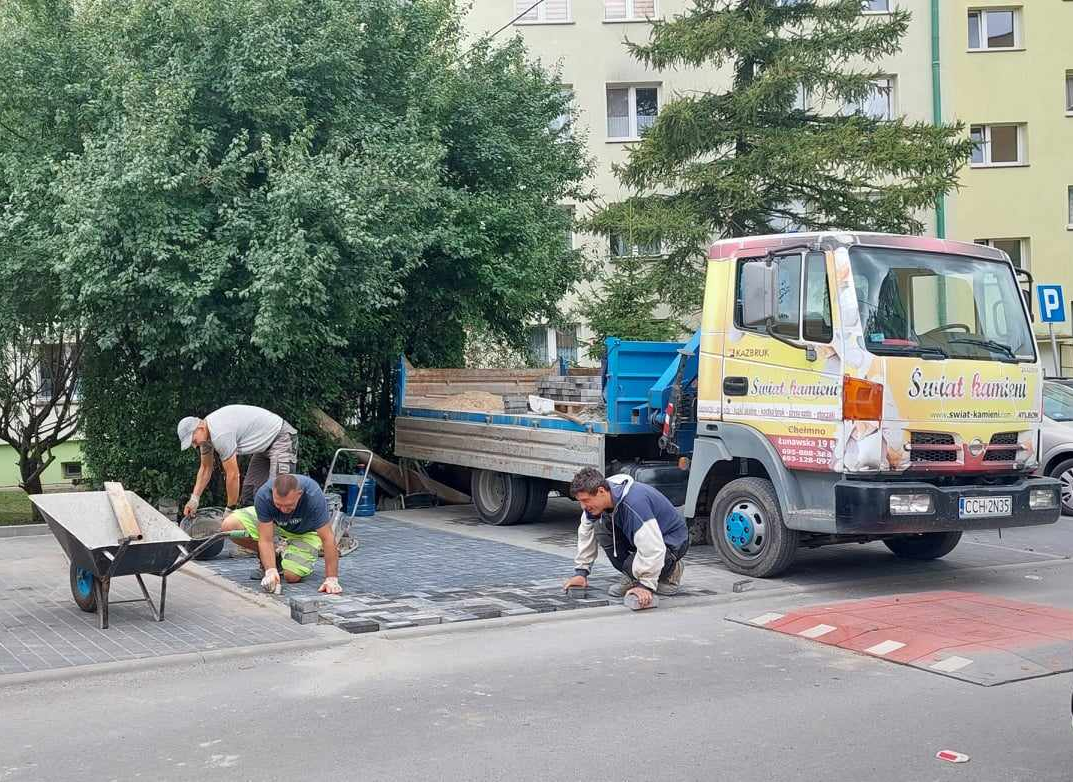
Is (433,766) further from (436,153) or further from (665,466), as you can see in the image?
(436,153)

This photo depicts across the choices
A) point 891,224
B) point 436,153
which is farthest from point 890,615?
point 891,224

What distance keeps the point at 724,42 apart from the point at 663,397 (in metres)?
11.6

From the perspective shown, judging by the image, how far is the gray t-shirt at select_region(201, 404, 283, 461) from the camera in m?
11.1

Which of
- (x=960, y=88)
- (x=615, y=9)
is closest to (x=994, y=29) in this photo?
(x=960, y=88)

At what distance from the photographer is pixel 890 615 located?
337 inches

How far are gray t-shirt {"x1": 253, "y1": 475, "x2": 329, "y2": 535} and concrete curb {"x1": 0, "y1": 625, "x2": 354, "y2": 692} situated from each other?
143 cm

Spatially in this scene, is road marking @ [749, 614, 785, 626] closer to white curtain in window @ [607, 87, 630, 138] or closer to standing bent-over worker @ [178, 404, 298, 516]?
standing bent-over worker @ [178, 404, 298, 516]

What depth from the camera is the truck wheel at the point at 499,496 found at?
1395cm

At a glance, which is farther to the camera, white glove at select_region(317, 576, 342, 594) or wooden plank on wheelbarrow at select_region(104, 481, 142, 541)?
white glove at select_region(317, 576, 342, 594)

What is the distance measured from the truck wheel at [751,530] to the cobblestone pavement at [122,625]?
3.84m

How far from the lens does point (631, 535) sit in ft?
29.6

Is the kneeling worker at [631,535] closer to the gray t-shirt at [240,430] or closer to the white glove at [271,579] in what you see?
the white glove at [271,579]

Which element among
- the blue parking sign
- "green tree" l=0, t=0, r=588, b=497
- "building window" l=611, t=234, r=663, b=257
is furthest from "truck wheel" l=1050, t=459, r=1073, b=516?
"building window" l=611, t=234, r=663, b=257

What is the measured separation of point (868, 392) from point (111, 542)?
5597 mm
